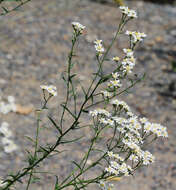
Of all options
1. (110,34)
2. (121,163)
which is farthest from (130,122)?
(110,34)

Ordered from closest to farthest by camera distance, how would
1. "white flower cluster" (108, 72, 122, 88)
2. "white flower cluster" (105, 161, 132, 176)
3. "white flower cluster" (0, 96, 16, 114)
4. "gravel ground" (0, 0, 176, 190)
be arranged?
"white flower cluster" (105, 161, 132, 176) < "white flower cluster" (108, 72, 122, 88) < "gravel ground" (0, 0, 176, 190) < "white flower cluster" (0, 96, 16, 114)

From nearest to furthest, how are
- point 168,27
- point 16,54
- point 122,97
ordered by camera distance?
point 122,97 → point 16,54 → point 168,27

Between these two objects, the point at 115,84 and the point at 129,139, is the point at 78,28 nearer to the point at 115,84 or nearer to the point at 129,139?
the point at 115,84

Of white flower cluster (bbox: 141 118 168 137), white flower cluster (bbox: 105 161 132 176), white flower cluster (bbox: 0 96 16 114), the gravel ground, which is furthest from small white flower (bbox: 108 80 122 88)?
white flower cluster (bbox: 0 96 16 114)

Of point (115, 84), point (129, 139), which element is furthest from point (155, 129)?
point (115, 84)

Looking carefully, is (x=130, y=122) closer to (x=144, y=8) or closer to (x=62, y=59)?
(x=62, y=59)

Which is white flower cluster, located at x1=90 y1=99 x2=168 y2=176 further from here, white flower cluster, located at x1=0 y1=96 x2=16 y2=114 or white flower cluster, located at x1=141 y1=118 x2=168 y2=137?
white flower cluster, located at x1=0 y1=96 x2=16 y2=114

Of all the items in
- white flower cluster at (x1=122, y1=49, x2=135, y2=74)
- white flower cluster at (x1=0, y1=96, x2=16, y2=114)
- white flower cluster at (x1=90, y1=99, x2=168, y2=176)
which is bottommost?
white flower cluster at (x1=90, y1=99, x2=168, y2=176)

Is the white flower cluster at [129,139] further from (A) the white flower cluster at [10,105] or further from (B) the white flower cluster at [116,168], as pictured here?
(A) the white flower cluster at [10,105]
